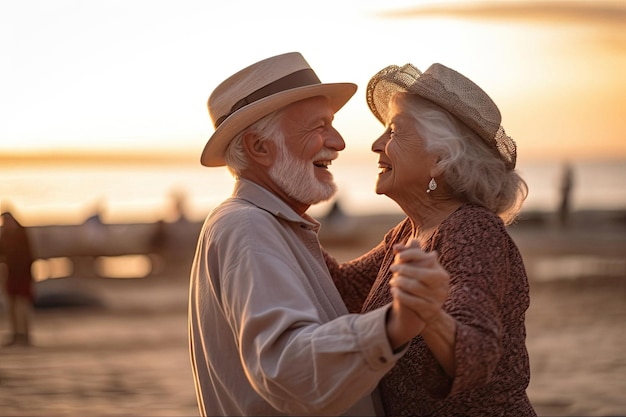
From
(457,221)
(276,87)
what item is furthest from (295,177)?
(457,221)

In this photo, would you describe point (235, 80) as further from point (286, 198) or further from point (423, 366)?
point (423, 366)

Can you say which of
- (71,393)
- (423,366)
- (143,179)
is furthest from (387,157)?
(143,179)

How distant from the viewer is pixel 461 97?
10.2 ft

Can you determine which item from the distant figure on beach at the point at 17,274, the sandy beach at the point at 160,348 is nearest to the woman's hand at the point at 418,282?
the sandy beach at the point at 160,348

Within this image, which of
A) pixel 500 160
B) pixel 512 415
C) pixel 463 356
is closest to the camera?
pixel 463 356

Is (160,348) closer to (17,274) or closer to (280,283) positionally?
(17,274)

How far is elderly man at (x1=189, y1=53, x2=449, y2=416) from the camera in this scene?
231 centimetres

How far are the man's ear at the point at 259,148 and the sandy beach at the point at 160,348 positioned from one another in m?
5.31

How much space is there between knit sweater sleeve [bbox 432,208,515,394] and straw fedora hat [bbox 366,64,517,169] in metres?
0.27

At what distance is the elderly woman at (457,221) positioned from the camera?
2633 millimetres

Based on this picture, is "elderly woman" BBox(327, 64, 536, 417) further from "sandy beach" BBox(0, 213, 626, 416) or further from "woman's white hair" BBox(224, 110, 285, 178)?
"sandy beach" BBox(0, 213, 626, 416)

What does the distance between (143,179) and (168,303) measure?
55.4 meters

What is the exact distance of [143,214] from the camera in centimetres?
4362

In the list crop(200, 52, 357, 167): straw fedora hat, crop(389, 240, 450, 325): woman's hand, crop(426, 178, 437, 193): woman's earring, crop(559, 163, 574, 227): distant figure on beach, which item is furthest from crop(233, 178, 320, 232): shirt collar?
crop(559, 163, 574, 227): distant figure on beach
